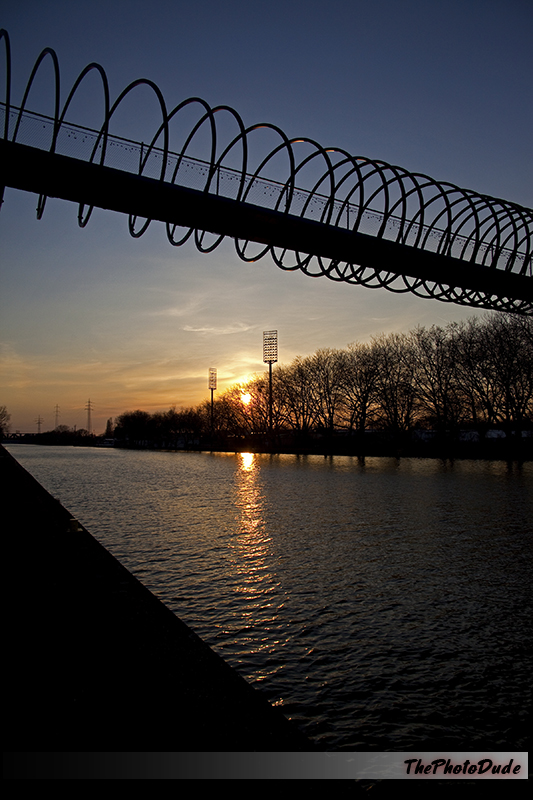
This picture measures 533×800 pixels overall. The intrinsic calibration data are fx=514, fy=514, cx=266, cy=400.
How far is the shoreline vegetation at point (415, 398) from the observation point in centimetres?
5888

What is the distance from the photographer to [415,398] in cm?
7356

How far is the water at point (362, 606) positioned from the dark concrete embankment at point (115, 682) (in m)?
1.09

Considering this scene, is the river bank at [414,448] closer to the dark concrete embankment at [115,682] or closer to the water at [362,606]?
the water at [362,606]

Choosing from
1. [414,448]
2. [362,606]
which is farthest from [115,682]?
[414,448]

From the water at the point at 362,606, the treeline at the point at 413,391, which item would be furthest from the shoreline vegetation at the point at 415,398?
the water at the point at 362,606

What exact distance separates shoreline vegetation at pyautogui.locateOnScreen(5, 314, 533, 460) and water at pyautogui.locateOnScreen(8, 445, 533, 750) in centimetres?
4421

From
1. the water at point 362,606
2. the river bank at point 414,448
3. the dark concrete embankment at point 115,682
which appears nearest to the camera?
the dark concrete embankment at point 115,682

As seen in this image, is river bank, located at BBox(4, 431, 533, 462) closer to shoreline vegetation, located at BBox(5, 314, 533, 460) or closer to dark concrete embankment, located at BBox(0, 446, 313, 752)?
shoreline vegetation, located at BBox(5, 314, 533, 460)

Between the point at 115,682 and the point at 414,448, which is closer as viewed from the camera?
the point at 115,682

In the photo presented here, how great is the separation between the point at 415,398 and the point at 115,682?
73.2 m

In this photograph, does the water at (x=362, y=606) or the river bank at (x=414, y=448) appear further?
the river bank at (x=414, y=448)

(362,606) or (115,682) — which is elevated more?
(115,682)

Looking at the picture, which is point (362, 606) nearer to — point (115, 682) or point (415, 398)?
point (115, 682)

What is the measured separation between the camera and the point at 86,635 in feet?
16.2
